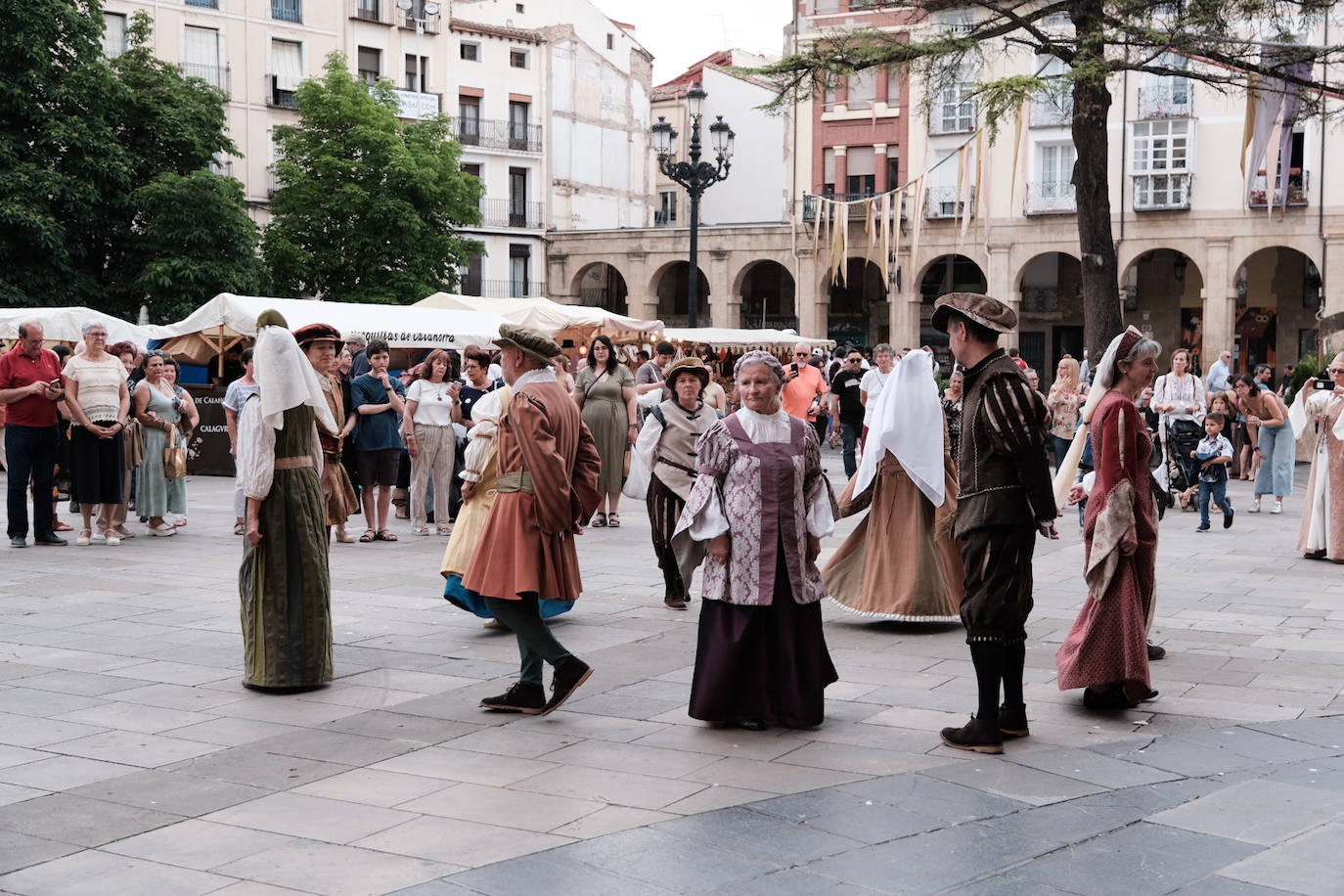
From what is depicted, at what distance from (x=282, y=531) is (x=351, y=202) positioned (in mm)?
34948

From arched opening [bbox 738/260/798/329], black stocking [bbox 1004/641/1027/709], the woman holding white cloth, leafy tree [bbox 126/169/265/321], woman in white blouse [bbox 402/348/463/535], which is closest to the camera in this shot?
black stocking [bbox 1004/641/1027/709]

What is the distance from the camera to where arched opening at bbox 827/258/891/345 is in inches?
1879

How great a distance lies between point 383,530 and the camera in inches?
535

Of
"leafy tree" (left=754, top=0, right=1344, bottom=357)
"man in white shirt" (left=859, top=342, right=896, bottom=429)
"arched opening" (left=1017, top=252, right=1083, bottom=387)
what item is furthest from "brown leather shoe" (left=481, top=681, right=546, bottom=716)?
"arched opening" (left=1017, top=252, right=1083, bottom=387)

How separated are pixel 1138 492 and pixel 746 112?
47.7m

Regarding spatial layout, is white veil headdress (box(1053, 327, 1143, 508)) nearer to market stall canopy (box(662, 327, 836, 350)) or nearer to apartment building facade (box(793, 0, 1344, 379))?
market stall canopy (box(662, 327, 836, 350))

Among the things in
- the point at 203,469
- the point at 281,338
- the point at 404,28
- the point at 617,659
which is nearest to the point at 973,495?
the point at 617,659

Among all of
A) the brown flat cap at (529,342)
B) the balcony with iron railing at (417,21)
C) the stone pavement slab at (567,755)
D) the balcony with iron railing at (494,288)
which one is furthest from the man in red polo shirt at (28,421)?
the balcony with iron railing at (417,21)

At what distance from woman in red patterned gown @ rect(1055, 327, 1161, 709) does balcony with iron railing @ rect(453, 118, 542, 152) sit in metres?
45.3

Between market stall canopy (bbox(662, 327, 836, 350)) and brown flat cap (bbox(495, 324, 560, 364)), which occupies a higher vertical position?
market stall canopy (bbox(662, 327, 836, 350))

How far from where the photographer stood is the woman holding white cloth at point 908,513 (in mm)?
8797

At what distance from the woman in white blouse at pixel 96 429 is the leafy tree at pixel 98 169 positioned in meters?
20.3

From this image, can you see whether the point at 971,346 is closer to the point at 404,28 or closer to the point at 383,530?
the point at 383,530

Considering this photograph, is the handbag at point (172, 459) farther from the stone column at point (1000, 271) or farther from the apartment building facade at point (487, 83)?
the apartment building facade at point (487, 83)
